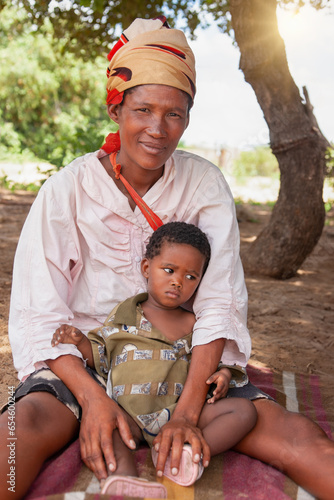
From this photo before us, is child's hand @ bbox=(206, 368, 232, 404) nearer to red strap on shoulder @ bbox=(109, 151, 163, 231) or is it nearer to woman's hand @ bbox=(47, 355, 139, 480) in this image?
woman's hand @ bbox=(47, 355, 139, 480)

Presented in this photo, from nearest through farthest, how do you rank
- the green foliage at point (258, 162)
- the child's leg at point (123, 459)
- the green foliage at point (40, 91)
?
1. the child's leg at point (123, 459)
2. the green foliage at point (258, 162)
3. the green foliage at point (40, 91)

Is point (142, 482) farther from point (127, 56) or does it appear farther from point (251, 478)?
point (127, 56)

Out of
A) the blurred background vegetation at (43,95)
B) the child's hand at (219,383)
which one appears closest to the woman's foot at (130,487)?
the child's hand at (219,383)

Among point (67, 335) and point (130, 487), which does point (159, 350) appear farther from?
point (130, 487)

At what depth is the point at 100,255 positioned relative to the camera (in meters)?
2.39

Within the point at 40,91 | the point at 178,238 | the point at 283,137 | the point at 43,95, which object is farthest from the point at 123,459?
the point at 43,95

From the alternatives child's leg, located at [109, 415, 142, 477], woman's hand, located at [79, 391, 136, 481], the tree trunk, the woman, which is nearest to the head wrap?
the woman

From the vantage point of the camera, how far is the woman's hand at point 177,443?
1806 millimetres

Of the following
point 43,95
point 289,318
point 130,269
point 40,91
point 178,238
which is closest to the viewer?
point 178,238

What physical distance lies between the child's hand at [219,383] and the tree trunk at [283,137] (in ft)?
10.5

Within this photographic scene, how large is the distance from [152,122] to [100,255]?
24.3 inches

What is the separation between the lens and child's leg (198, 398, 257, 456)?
1959 mm

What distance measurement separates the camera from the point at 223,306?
2.31 m

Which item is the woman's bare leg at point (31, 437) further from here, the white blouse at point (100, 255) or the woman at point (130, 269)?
the white blouse at point (100, 255)
